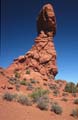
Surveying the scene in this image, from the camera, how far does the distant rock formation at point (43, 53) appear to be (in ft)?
151

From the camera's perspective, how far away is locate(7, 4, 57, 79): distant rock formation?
1815 inches


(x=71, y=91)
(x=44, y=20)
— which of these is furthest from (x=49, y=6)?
(x=71, y=91)

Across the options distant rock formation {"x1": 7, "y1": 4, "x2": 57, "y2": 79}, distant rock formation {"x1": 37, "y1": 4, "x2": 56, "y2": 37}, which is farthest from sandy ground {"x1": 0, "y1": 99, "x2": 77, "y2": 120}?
distant rock formation {"x1": 37, "y1": 4, "x2": 56, "y2": 37}

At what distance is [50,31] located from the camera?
49312 millimetres

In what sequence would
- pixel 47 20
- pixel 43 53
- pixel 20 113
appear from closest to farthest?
pixel 20 113 → pixel 43 53 → pixel 47 20

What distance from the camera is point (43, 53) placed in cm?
4750

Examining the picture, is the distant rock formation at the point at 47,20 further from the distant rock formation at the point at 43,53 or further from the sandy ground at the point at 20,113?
the sandy ground at the point at 20,113

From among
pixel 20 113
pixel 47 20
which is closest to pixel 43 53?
pixel 47 20

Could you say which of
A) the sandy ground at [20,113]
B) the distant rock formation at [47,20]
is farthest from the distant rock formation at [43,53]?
the sandy ground at [20,113]

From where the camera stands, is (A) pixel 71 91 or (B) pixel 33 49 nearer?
(A) pixel 71 91

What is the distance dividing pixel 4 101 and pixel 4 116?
2.95m

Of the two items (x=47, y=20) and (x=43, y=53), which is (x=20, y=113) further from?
(x=47, y=20)

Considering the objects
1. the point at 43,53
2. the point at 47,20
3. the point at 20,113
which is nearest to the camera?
the point at 20,113

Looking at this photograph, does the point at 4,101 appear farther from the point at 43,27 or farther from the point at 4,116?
the point at 43,27
